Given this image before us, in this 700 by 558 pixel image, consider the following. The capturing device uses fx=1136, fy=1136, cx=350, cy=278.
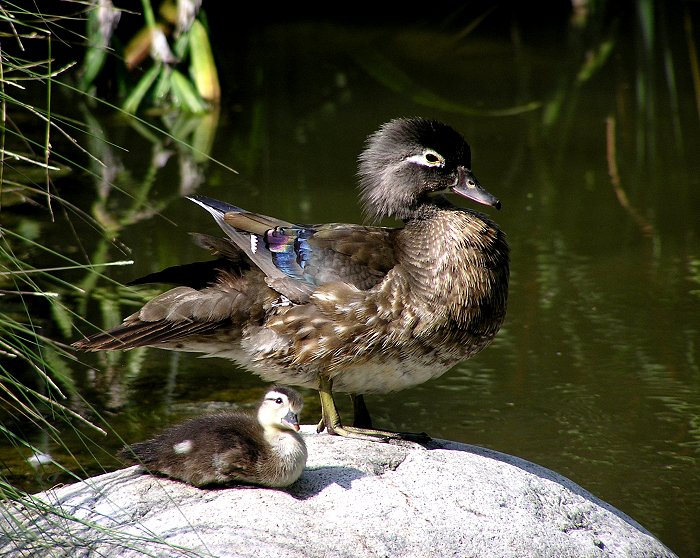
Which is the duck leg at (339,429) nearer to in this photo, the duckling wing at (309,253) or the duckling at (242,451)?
the duckling wing at (309,253)

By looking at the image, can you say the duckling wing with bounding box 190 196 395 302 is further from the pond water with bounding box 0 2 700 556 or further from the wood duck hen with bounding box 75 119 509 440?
the pond water with bounding box 0 2 700 556

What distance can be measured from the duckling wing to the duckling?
2.75ft

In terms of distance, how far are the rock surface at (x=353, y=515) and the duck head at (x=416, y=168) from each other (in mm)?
1097

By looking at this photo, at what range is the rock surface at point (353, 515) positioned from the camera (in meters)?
3.49

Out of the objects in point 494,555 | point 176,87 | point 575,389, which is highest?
point 176,87

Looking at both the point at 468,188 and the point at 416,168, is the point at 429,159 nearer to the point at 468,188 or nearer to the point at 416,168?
the point at 416,168

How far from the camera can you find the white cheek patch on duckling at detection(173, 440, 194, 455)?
3766mm

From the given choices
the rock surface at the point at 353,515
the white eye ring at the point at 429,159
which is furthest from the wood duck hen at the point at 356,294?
the rock surface at the point at 353,515

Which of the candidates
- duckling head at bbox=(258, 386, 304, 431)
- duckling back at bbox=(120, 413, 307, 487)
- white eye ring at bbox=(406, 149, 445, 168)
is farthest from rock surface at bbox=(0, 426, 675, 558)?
white eye ring at bbox=(406, 149, 445, 168)

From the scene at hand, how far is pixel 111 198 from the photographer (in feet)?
28.1

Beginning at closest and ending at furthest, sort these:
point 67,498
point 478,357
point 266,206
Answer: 1. point 67,498
2. point 478,357
3. point 266,206

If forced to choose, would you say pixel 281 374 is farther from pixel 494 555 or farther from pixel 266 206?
pixel 266 206

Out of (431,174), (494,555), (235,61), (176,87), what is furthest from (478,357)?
(235,61)

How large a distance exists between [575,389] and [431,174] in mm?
1777
